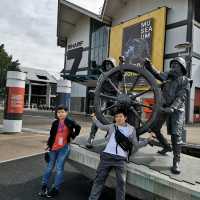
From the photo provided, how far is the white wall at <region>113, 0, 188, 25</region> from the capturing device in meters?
25.0

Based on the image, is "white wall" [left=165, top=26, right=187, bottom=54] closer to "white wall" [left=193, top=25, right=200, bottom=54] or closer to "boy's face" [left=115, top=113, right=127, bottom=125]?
"white wall" [left=193, top=25, right=200, bottom=54]

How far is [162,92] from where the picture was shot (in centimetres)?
466

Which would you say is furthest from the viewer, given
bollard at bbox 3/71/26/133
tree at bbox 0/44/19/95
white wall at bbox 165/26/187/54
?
tree at bbox 0/44/19/95

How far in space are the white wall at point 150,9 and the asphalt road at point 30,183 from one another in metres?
21.5

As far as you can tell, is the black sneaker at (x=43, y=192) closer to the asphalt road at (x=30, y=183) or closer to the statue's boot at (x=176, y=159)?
the asphalt road at (x=30, y=183)

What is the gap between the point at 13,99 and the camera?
12.8 meters

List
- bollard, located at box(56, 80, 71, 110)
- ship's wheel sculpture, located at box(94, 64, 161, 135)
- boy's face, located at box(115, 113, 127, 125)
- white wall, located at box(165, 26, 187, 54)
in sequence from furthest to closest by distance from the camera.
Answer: white wall, located at box(165, 26, 187, 54) < bollard, located at box(56, 80, 71, 110) < ship's wheel sculpture, located at box(94, 64, 161, 135) < boy's face, located at box(115, 113, 127, 125)

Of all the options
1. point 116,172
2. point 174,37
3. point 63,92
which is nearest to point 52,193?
point 116,172

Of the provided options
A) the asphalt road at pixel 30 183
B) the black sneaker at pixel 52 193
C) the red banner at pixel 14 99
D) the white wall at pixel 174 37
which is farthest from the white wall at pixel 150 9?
the black sneaker at pixel 52 193

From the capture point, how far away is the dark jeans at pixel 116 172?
3.97 metres

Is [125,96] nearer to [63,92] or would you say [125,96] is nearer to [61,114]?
[61,114]

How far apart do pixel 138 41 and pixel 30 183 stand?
75.4ft

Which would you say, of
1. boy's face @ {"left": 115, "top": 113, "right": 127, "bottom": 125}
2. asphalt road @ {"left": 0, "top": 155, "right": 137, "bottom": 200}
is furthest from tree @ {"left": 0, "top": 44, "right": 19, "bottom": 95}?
boy's face @ {"left": 115, "top": 113, "right": 127, "bottom": 125}

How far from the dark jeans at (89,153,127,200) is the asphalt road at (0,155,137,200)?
0.87 metres
